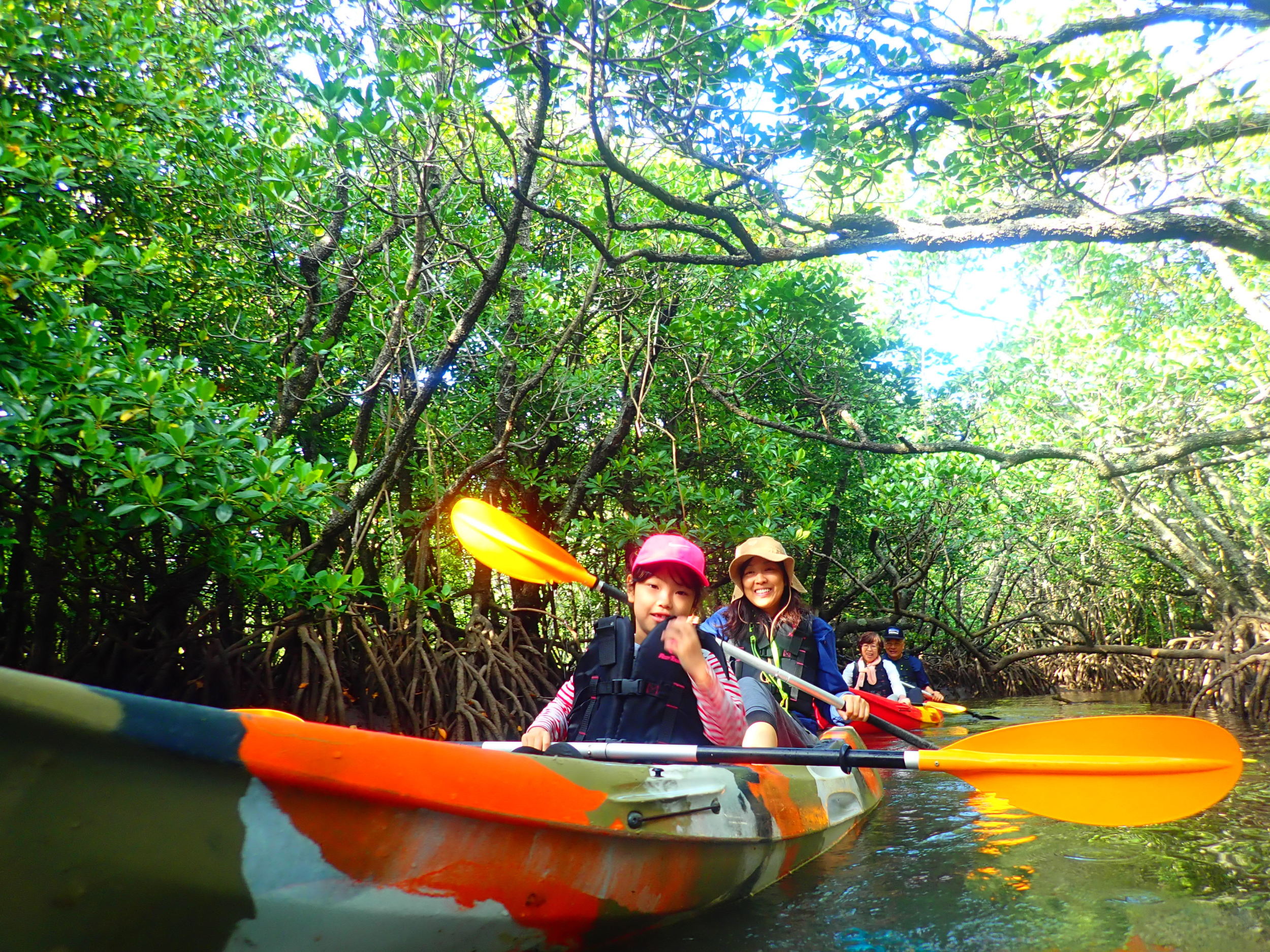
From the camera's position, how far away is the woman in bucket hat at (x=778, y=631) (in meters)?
3.69

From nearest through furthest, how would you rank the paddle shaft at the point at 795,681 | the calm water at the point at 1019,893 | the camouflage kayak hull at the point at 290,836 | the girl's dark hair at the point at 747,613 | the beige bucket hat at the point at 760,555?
1. the camouflage kayak hull at the point at 290,836
2. the calm water at the point at 1019,893
3. the paddle shaft at the point at 795,681
4. the beige bucket hat at the point at 760,555
5. the girl's dark hair at the point at 747,613

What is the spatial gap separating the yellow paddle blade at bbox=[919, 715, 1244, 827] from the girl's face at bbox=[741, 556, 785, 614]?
4.34ft

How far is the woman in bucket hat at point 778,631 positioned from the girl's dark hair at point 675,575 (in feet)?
2.46

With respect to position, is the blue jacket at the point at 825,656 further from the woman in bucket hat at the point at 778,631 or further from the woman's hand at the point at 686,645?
the woman's hand at the point at 686,645

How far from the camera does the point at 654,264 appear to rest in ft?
21.1

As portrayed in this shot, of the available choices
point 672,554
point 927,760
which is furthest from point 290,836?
point 927,760

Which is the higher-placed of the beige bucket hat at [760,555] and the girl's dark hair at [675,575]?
the beige bucket hat at [760,555]

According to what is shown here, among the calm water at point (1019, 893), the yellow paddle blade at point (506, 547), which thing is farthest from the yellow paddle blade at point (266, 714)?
the yellow paddle blade at point (506, 547)

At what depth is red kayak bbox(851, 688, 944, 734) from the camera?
6352 millimetres

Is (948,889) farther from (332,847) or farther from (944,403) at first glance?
(944,403)

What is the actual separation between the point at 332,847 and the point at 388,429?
14.1 feet

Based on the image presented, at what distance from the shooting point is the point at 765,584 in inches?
158

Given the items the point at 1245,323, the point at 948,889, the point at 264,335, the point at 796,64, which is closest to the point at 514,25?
the point at 796,64

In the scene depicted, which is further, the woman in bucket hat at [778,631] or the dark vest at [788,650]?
the dark vest at [788,650]
